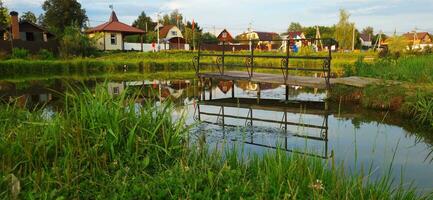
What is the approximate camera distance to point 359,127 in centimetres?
785

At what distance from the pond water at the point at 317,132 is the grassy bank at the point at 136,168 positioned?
0.27 m

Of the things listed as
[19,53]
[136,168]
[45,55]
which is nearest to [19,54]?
[19,53]

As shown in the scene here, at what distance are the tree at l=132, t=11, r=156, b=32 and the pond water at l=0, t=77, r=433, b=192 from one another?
180 ft

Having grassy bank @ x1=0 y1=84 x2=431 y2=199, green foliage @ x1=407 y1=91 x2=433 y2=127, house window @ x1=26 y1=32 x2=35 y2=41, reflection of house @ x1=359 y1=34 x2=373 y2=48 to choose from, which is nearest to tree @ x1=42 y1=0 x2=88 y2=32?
house window @ x1=26 y1=32 x2=35 y2=41

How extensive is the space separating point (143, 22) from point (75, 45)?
40680 mm

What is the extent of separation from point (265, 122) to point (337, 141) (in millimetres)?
1991

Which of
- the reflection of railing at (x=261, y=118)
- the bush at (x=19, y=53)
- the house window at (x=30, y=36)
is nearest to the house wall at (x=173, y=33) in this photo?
the house window at (x=30, y=36)

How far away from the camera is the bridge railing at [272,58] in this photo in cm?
1065

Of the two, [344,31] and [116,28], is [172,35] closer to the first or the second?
[116,28]

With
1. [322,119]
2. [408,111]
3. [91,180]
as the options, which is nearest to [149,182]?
[91,180]

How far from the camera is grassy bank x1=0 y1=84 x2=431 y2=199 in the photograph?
325 cm

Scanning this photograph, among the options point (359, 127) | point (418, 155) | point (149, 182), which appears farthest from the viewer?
point (359, 127)

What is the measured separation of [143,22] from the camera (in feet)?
224

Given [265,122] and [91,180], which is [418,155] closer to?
[265,122]
